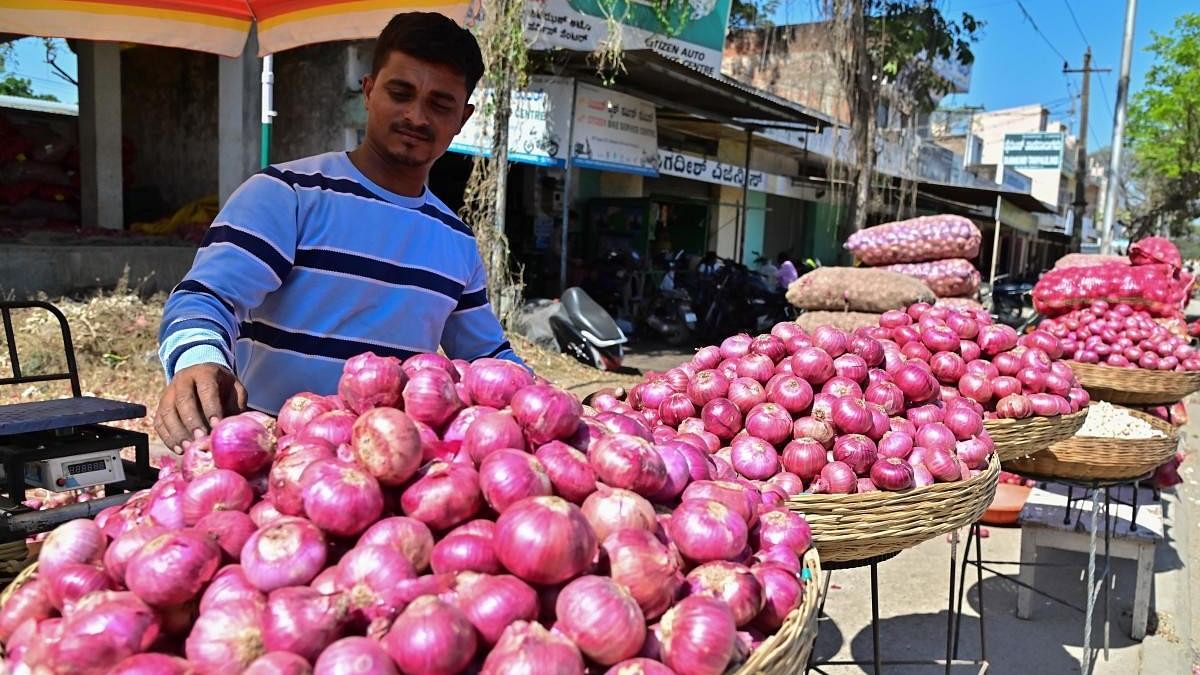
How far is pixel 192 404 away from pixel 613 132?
27.0 ft

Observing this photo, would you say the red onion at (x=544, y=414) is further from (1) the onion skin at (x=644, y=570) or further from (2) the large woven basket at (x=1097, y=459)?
(2) the large woven basket at (x=1097, y=459)

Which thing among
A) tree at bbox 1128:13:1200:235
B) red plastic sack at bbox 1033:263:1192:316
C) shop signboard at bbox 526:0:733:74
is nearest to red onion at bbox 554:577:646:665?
red plastic sack at bbox 1033:263:1192:316

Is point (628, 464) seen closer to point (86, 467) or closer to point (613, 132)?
point (86, 467)

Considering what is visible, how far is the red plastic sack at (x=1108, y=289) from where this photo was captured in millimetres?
5742

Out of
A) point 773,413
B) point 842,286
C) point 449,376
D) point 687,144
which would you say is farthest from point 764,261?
point 449,376

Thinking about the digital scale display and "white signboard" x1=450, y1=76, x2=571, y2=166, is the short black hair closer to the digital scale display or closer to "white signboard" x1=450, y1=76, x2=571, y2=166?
the digital scale display

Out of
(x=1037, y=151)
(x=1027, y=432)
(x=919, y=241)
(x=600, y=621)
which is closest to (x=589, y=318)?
(x=919, y=241)

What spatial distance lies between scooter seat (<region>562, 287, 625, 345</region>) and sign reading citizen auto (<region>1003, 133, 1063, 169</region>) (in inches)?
566

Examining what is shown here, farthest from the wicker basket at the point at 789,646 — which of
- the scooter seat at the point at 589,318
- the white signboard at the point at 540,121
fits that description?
the white signboard at the point at 540,121

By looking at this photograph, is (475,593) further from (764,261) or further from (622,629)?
(764,261)

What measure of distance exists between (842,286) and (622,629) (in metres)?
6.55

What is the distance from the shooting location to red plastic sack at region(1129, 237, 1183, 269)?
647cm

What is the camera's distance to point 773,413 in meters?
2.39

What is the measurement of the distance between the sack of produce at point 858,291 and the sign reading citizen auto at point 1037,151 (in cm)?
1415
